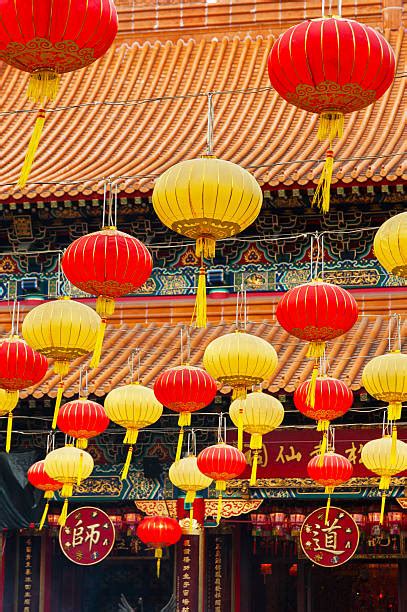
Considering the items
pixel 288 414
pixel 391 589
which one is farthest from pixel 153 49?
pixel 391 589

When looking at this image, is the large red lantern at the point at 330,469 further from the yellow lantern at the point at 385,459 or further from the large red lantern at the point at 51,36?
the large red lantern at the point at 51,36

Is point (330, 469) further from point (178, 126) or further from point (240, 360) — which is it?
point (178, 126)

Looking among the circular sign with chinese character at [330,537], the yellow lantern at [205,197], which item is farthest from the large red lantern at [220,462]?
the yellow lantern at [205,197]

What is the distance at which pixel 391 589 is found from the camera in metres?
22.0

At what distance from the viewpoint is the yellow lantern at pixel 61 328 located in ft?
44.4

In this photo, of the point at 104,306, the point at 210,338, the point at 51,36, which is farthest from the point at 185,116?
the point at 51,36

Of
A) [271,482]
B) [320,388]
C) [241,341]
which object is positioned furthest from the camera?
[271,482]

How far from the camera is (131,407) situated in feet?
50.6

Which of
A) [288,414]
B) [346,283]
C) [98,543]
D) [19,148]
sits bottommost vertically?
[98,543]

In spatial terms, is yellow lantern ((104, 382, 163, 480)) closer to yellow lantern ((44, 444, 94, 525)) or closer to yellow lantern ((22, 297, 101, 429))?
yellow lantern ((44, 444, 94, 525))

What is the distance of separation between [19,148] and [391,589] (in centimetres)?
862

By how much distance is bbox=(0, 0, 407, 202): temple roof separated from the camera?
19.1 m

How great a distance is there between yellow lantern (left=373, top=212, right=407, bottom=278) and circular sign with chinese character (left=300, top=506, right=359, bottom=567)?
5.88 meters

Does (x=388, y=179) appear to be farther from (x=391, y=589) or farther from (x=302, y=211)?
(x=391, y=589)
